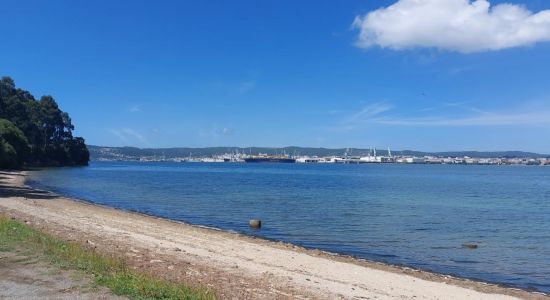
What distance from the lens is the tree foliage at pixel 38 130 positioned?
398 feet

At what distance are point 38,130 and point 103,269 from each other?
150 m

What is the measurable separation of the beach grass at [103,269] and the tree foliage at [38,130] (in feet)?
A: 309

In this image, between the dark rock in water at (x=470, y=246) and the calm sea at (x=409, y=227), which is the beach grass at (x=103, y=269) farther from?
the dark rock in water at (x=470, y=246)

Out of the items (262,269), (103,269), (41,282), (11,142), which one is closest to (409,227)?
(262,269)

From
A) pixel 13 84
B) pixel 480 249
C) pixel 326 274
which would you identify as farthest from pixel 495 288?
pixel 13 84

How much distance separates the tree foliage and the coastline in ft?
291

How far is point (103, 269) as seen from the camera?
41.0ft

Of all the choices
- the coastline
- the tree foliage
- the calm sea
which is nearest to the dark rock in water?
the calm sea

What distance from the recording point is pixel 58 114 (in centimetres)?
16075

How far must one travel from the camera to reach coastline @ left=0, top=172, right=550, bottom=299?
14445 mm

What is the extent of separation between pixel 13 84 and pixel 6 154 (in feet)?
175

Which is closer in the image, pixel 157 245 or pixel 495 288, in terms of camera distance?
pixel 495 288

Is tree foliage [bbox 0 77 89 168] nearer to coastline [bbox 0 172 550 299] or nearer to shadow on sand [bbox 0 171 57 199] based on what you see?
shadow on sand [bbox 0 171 57 199]

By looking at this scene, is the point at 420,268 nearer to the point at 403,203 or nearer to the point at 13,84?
the point at 403,203
